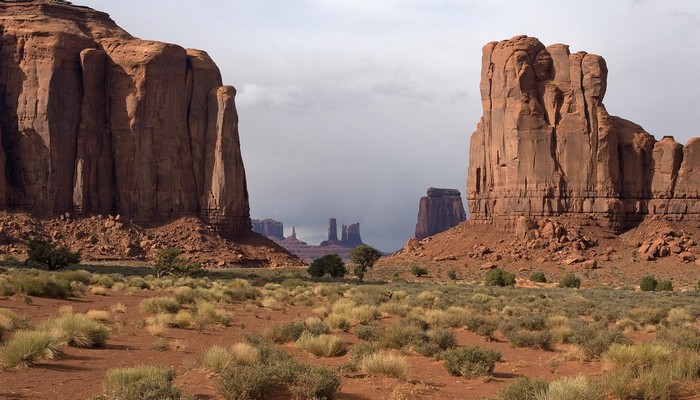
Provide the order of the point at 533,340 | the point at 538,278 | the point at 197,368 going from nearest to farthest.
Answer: the point at 197,368, the point at 533,340, the point at 538,278

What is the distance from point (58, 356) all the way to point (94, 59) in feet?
222

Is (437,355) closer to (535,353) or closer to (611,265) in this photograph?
(535,353)

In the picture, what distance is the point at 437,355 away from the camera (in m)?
15.2

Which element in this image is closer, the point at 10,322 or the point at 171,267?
the point at 10,322

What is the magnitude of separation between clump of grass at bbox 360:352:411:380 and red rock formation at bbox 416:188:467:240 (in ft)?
501

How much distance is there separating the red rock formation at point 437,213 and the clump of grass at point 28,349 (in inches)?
6022

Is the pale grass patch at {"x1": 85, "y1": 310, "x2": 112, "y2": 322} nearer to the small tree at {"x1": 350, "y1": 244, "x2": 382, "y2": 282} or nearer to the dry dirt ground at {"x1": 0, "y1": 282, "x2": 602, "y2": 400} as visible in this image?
the dry dirt ground at {"x1": 0, "y1": 282, "x2": 602, "y2": 400}

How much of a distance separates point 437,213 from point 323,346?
501 ft

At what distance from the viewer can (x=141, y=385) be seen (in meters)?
9.71

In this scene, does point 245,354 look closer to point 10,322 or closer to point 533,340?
point 10,322

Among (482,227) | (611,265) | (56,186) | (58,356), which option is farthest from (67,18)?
(58,356)

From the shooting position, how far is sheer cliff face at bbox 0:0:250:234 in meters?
72.4

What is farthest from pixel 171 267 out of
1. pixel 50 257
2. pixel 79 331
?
pixel 79 331

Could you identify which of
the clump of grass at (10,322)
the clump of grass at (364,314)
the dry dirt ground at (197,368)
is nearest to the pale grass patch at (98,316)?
the dry dirt ground at (197,368)
